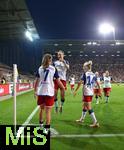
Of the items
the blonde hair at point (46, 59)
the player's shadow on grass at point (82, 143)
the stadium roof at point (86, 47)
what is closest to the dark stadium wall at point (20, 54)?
the stadium roof at point (86, 47)

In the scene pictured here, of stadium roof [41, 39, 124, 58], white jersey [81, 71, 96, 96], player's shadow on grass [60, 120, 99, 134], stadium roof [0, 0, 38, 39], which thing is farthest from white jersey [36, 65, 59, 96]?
stadium roof [41, 39, 124, 58]

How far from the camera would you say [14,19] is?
151ft

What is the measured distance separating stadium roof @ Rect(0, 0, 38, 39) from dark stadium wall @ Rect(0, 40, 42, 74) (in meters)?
4.09

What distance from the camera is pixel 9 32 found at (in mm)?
54688

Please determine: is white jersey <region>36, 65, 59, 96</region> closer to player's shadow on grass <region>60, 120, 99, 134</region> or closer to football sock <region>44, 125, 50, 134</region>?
football sock <region>44, 125, 50, 134</region>

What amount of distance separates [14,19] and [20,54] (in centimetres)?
2459

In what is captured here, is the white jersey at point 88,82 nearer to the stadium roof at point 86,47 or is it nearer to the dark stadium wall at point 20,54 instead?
the dark stadium wall at point 20,54

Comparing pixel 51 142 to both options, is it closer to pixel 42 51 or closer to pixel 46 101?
pixel 46 101

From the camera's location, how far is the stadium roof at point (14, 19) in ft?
127

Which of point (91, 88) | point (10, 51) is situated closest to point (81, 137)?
point (91, 88)

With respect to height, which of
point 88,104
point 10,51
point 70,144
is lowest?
point 70,144

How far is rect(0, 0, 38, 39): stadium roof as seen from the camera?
38719 millimetres

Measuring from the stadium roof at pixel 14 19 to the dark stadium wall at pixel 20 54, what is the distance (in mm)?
4093

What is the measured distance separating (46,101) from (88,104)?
107 inches
